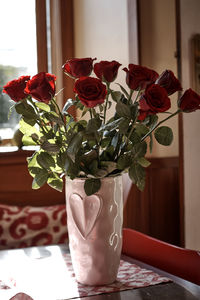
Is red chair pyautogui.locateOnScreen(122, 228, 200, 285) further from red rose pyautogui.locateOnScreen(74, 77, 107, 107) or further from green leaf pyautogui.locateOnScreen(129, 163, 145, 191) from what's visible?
red rose pyautogui.locateOnScreen(74, 77, 107, 107)

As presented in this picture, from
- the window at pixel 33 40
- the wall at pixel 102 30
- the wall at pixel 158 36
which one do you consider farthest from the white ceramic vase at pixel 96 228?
the window at pixel 33 40

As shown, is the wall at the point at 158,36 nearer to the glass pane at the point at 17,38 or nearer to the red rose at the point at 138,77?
the glass pane at the point at 17,38

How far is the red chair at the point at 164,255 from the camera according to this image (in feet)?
4.80

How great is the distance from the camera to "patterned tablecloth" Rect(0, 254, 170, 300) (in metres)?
1.25

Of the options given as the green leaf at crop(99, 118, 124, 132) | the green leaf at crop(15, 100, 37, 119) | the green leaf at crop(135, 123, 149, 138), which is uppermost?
the green leaf at crop(15, 100, 37, 119)

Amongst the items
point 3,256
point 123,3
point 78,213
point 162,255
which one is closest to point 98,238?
point 78,213

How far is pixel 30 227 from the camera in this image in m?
2.60

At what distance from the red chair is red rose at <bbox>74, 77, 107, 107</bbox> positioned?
1.98 ft

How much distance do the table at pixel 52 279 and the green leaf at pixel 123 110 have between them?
0.45 meters

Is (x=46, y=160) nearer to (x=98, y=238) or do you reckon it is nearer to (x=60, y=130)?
(x=60, y=130)

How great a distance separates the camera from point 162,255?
5.16ft

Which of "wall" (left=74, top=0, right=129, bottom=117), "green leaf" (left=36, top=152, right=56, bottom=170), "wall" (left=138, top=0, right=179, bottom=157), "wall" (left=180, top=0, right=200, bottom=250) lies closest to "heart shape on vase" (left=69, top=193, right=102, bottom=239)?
"green leaf" (left=36, top=152, right=56, bottom=170)

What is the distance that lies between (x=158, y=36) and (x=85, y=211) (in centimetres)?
176

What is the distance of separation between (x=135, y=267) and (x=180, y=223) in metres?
1.20
